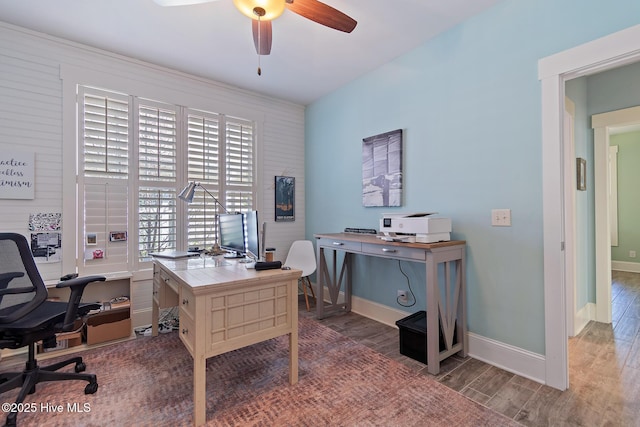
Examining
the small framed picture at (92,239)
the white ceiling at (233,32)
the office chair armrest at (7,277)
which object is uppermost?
the white ceiling at (233,32)

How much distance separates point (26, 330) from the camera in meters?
1.70

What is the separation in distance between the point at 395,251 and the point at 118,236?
2.61 m

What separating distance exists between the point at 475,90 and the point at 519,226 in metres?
1.11

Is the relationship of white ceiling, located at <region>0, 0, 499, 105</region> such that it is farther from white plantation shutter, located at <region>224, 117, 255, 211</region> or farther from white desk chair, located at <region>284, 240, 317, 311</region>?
white desk chair, located at <region>284, 240, 317, 311</region>

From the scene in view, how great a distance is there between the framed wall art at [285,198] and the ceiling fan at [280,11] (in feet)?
6.99

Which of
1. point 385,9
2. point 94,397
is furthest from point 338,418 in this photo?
point 385,9

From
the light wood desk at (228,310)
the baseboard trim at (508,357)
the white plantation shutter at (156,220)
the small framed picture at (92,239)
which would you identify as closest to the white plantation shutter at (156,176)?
the white plantation shutter at (156,220)

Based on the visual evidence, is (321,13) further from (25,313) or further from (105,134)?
(25,313)

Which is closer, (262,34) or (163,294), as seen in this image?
(262,34)

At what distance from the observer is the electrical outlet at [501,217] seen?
6.97ft

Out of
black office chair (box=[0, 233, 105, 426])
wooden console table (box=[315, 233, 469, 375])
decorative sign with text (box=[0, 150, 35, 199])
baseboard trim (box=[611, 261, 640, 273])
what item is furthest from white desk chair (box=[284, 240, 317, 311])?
baseboard trim (box=[611, 261, 640, 273])

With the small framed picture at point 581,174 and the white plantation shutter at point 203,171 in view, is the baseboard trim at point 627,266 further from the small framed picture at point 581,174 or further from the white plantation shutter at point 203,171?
the white plantation shutter at point 203,171

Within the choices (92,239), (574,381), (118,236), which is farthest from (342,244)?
(92,239)

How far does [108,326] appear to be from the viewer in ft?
8.41
